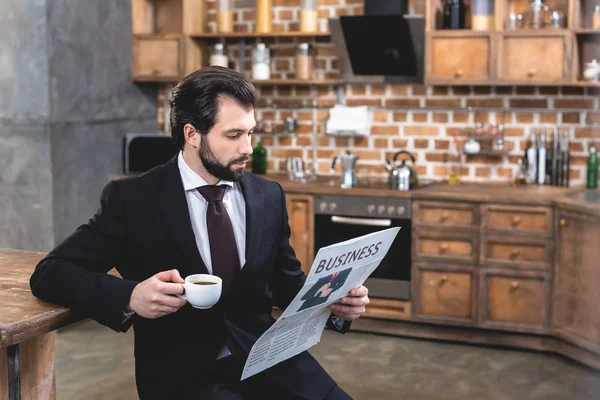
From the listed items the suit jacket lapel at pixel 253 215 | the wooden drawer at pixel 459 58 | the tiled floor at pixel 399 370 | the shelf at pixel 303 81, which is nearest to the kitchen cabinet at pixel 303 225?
the tiled floor at pixel 399 370

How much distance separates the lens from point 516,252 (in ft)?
15.0

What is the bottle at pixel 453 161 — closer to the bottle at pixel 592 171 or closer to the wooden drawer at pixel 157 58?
the bottle at pixel 592 171

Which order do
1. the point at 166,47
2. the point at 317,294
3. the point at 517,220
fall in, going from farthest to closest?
the point at 166,47 < the point at 517,220 < the point at 317,294

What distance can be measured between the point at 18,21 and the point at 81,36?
0.48 metres

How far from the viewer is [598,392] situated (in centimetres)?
395

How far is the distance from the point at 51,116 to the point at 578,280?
3.04m

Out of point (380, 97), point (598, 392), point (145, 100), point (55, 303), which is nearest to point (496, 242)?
point (598, 392)

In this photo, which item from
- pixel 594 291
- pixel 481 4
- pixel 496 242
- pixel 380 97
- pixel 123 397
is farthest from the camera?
pixel 380 97

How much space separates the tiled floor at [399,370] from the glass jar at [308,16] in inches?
76.3

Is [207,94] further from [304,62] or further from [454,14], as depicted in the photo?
[304,62]

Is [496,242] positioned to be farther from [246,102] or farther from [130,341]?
[246,102]

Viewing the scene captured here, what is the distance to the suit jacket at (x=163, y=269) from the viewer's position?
205cm

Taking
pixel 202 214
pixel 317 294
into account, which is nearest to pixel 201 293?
pixel 317 294

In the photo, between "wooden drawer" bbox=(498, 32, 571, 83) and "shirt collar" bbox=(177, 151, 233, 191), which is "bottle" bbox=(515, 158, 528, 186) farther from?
"shirt collar" bbox=(177, 151, 233, 191)
